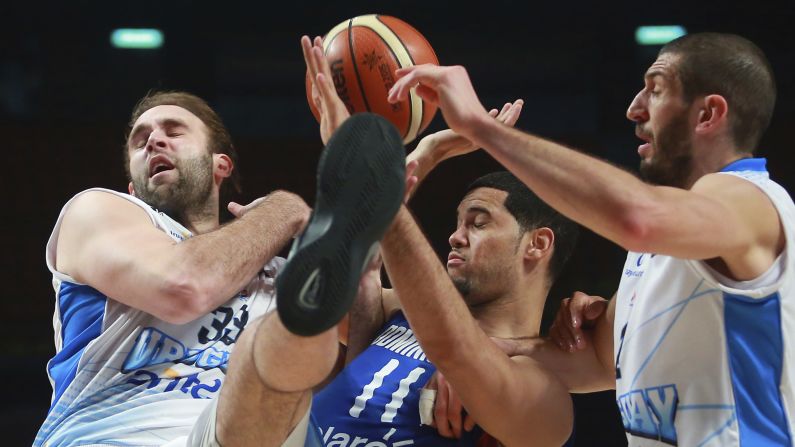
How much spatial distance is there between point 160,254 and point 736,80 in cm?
169

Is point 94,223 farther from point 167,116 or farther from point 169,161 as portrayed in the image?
point 167,116

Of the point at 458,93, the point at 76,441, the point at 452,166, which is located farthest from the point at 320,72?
the point at 452,166

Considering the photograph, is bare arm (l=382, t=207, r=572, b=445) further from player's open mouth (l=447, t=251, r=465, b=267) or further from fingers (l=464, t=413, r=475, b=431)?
player's open mouth (l=447, t=251, r=465, b=267)

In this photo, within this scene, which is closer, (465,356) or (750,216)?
(750,216)

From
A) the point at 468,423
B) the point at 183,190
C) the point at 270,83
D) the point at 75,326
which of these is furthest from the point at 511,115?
the point at 270,83

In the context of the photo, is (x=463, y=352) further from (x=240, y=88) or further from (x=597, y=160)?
(x=240, y=88)

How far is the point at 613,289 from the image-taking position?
652cm

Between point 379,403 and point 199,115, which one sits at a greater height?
point 199,115

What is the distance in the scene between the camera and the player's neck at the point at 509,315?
3.65 m

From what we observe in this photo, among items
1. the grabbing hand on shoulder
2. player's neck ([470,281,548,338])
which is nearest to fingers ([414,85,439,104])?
the grabbing hand on shoulder

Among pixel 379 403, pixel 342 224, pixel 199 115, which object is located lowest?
pixel 379 403

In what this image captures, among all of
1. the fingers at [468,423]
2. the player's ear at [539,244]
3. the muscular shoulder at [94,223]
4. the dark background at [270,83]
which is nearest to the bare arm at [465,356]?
the fingers at [468,423]

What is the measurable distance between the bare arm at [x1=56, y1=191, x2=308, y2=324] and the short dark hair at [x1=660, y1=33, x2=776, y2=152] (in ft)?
4.31

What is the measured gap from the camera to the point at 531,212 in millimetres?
3740
